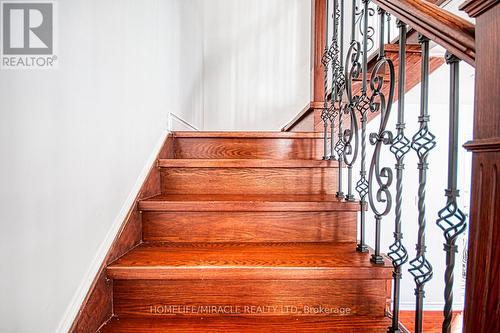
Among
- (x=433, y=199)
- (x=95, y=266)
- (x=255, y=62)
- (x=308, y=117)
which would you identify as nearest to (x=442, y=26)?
(x=95, y=266)

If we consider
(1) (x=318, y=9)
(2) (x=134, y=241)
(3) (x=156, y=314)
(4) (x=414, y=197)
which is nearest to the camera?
(3) (x=156, y=314)

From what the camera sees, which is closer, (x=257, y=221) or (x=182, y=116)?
(x=257, y=221)

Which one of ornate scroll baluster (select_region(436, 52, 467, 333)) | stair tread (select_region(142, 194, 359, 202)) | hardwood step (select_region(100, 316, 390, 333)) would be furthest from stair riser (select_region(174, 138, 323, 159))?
ornate scroll baluster (select_region(436, 52, 467, 333))

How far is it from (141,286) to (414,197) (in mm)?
3612

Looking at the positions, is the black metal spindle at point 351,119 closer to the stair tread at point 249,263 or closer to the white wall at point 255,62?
the stair tread at point 249,263

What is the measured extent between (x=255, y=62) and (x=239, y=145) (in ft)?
6.20

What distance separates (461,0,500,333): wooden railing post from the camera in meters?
0.50

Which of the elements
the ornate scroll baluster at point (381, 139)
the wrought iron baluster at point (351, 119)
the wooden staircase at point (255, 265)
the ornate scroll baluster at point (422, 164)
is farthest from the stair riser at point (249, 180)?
the ornate scroll baluster at point (422, 164)

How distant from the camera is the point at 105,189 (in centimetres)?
108

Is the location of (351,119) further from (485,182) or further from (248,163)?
(485,182)

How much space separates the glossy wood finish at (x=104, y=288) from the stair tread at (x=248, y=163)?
0.25 m

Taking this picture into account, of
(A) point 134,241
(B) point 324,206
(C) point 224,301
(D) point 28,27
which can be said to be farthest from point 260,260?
(D) point 28,27

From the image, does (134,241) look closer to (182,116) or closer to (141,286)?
(141,286)

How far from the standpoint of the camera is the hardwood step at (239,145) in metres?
1.75
